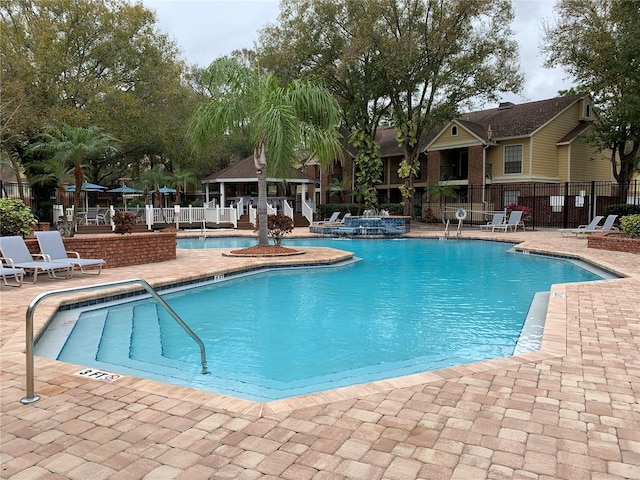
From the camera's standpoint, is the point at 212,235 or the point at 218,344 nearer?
the point at 218,344

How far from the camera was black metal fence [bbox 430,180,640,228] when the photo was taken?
82.2 ft

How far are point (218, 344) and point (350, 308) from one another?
2.62 metres

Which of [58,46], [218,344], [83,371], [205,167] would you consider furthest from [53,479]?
[205,167]

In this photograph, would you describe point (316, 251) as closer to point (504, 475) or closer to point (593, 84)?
point (504, 475)

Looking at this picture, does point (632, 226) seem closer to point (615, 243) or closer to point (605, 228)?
point (615, 243)

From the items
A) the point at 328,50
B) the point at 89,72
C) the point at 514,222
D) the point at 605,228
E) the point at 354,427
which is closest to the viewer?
the point at 354,427

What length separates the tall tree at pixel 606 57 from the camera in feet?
68.0

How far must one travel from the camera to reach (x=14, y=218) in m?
9.43

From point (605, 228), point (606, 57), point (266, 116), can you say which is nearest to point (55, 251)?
point (266, 116)

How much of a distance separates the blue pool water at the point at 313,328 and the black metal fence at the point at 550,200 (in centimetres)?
1528

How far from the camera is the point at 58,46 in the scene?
840 inches

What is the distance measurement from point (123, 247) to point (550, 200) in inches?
827

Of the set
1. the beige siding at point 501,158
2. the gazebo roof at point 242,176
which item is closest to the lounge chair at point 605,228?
the beige siding at point 501,158

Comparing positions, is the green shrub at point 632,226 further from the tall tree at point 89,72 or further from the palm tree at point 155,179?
the palm tree at point 155,179
